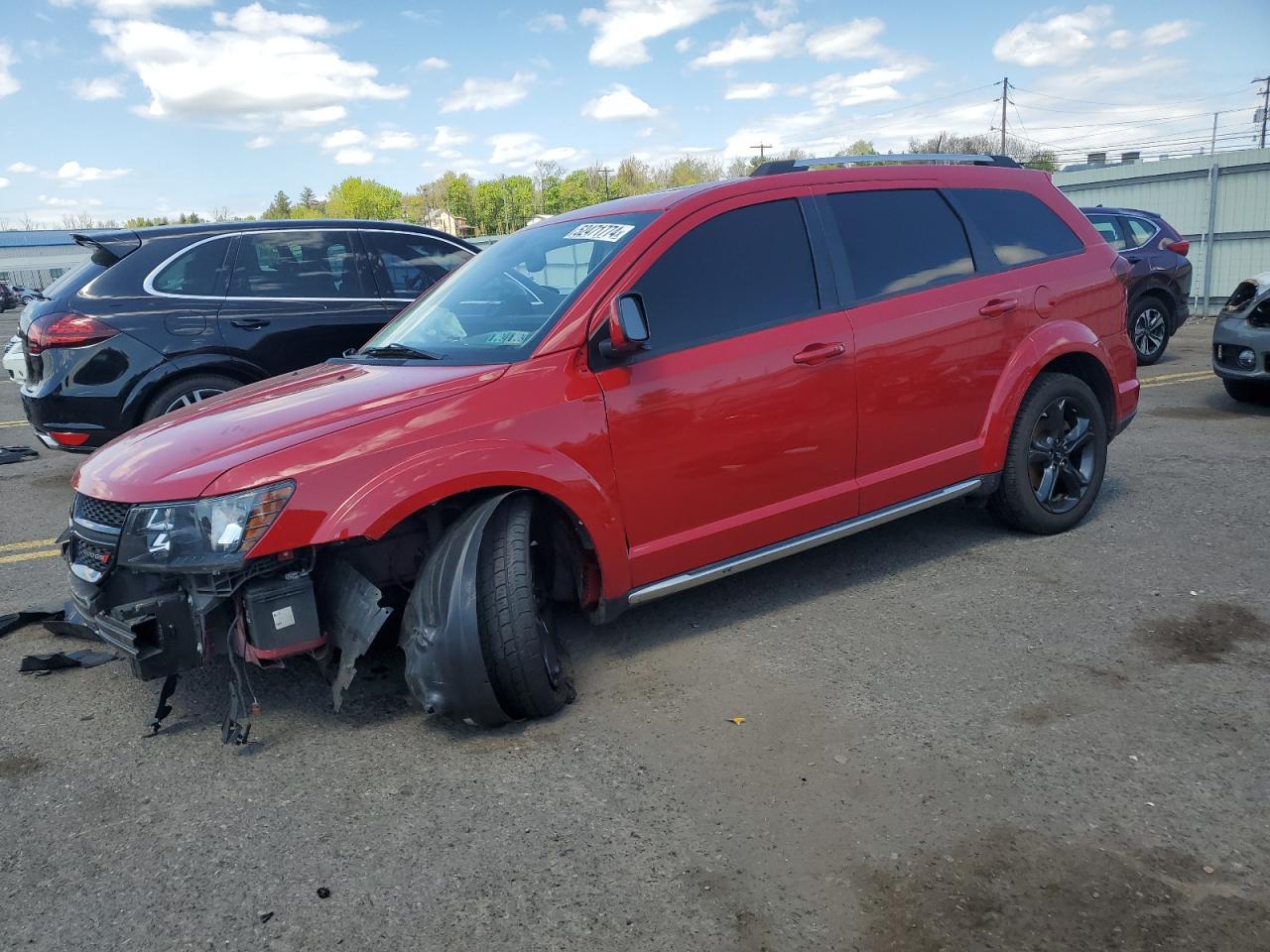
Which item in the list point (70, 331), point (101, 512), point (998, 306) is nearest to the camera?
point (101, 512)

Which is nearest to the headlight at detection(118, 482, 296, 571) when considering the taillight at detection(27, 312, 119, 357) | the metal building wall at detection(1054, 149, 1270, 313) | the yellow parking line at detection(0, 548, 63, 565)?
the yellow parking line at detection(0, 548, 63, 565)

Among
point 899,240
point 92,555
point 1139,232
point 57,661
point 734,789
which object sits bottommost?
point 734,789

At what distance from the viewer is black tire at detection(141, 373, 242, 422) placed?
6516 millimetres

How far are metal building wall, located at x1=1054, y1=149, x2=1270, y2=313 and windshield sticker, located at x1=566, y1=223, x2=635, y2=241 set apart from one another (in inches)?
596

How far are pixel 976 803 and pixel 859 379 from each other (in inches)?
74.2

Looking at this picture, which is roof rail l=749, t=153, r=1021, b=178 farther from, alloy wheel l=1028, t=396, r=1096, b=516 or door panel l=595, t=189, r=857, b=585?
alloy wheel l=1028, t=396, r=1096, b=516

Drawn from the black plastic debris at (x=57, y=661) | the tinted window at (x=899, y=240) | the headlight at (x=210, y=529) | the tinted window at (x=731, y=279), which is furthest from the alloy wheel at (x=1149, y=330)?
the black plastic debris at (x=57, y=661)

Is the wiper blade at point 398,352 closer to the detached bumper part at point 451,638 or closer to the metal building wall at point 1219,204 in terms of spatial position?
the detached bumper part at point 451,638

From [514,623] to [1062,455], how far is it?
10.3 feet

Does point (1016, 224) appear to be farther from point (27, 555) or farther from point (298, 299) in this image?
point (27, 555)

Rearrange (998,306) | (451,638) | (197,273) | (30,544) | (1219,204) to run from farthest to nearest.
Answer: (1219,204)
(197,273)
(30,544)
(998,306)
(451,638)

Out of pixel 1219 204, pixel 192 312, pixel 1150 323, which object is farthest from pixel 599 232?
pixel 1219 204

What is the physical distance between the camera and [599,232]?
13.2 feet

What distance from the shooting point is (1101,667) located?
3.53 meters
